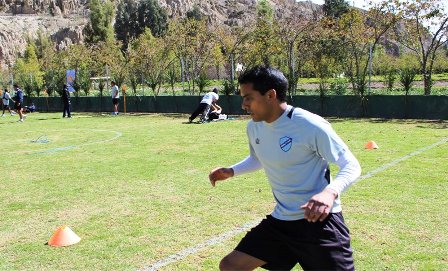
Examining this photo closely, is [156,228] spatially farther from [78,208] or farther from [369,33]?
[369,33]

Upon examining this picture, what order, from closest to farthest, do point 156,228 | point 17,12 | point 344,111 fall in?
point 156,228 < point 344,111 < point 17,12

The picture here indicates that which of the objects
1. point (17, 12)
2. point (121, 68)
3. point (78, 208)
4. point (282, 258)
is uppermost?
point (17, 12)

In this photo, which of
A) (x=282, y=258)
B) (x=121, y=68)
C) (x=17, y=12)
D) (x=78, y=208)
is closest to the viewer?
(x=282, y=258)

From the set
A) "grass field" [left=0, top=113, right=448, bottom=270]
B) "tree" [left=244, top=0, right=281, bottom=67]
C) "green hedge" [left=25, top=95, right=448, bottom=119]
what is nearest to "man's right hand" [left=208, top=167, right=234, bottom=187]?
"grass field" [left=0, top=113, right=448, bottom=270]

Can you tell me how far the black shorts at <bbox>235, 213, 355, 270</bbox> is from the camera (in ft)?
9.82

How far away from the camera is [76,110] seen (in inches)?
1387

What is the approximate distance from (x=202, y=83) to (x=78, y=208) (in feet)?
74.7

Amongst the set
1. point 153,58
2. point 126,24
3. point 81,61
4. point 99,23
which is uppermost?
point 126,24

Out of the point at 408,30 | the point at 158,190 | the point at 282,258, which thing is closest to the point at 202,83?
the point at 408,30

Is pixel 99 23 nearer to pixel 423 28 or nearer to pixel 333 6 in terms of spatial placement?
pixel 333 6

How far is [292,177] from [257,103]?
531mm

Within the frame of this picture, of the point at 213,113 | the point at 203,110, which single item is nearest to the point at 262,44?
the point at 213,113

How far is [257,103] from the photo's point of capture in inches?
127

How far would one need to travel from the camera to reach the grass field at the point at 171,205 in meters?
5.20
